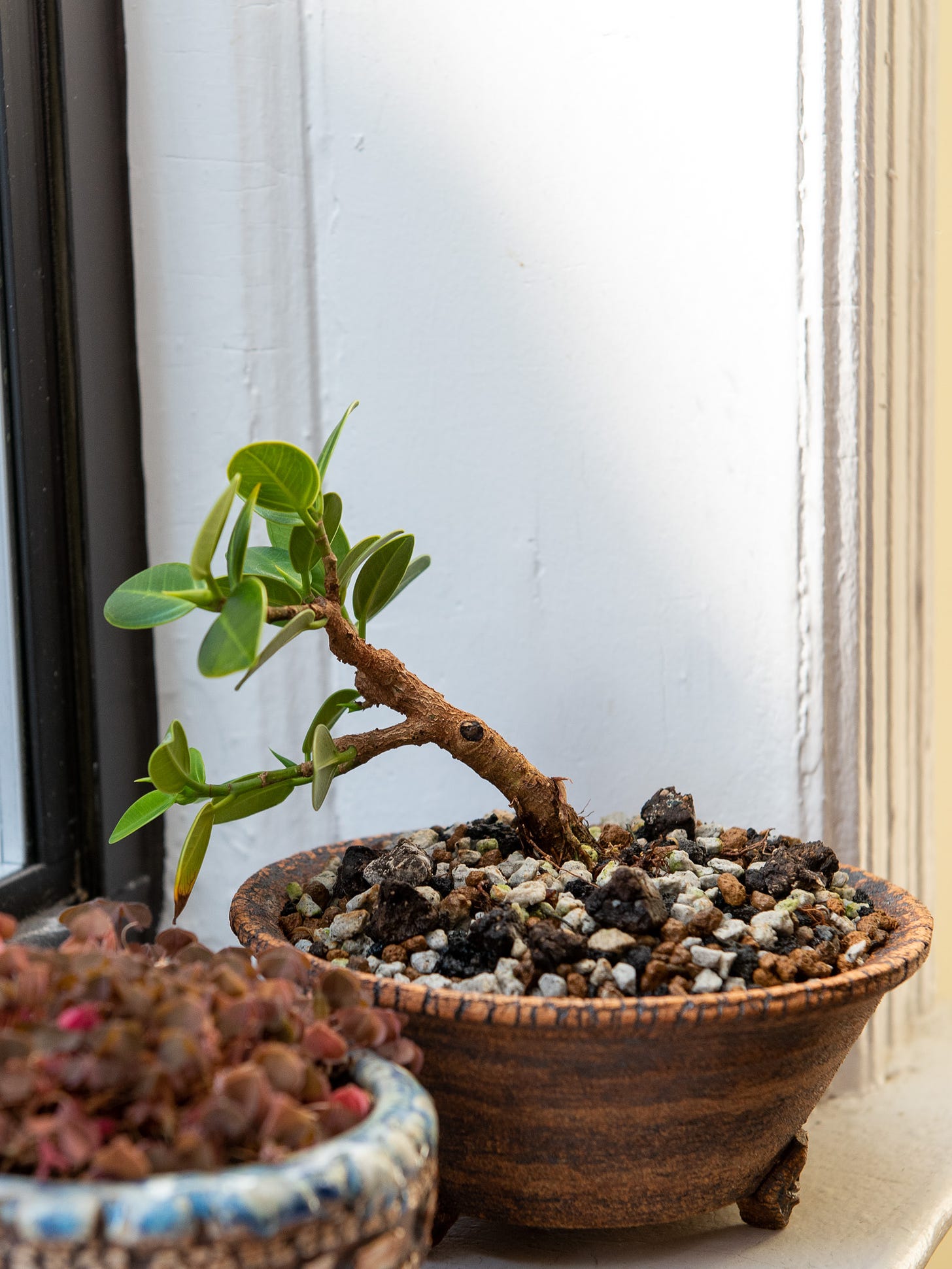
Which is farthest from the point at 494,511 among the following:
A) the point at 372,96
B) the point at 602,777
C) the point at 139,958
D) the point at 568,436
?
the point at 139,958

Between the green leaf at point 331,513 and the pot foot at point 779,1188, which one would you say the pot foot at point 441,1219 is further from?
the green leaf at point 331,513

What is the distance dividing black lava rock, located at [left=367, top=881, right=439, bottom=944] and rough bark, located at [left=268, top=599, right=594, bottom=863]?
10 cm

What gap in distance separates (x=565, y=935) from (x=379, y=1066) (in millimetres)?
170

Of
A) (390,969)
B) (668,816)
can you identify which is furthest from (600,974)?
(668,816)

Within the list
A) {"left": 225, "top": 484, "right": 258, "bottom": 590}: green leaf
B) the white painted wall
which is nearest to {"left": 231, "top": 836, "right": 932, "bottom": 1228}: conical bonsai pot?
{"left": 225, "top": 484, "right": 258, "bottom": 590}: green leaf

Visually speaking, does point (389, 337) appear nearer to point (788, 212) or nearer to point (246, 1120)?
point (788, 212)

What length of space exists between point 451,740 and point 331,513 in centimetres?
17

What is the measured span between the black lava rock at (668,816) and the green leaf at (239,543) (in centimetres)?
38

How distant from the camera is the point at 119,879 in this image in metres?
1.03

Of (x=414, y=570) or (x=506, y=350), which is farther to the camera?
(x=506, y=350)

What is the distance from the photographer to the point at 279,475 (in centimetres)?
63

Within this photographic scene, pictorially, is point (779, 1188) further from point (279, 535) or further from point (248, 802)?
point (279, 535)

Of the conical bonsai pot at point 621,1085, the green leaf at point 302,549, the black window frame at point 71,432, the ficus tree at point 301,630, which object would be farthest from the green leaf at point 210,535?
the black window frame at point 71,432

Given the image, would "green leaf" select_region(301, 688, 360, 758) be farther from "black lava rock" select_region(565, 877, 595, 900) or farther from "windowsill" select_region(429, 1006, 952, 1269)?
"windowsill" select_region(429, 1006, 952, 1269)
